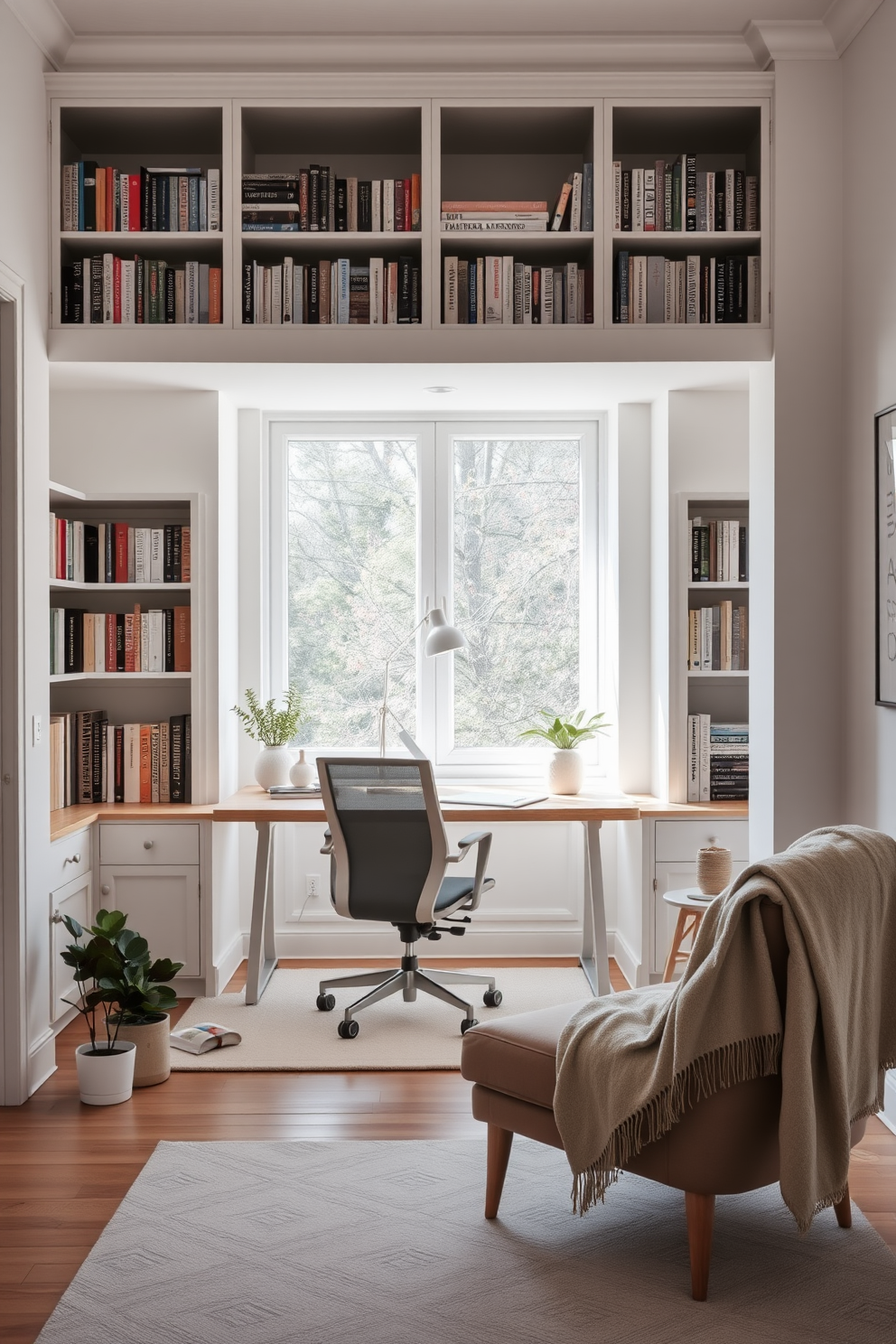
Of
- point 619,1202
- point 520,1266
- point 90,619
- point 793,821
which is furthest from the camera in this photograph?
point 90,619

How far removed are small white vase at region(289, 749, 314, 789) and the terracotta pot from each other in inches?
48.0

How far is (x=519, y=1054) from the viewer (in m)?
2.38

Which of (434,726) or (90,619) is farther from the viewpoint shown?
(434,726)

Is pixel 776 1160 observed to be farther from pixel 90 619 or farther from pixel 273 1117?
pixel 90 619

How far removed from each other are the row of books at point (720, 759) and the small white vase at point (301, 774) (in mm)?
1470

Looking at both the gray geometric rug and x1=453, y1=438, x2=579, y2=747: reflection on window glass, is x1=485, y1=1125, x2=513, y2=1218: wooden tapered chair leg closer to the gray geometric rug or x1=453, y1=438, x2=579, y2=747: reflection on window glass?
the gray geometric rug

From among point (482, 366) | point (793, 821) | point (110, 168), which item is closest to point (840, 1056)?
point (793, 821)

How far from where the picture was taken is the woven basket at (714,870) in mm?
3543

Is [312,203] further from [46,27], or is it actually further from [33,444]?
[33,444]

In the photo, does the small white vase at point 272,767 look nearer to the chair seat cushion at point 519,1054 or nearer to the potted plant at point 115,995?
the potted plant at point 115,995

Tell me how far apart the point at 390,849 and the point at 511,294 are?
6.07 ft

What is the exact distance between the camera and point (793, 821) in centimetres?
347

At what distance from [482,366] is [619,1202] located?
247 cm

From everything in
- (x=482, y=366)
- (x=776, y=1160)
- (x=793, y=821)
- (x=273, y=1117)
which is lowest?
(x=273, y=1117)
